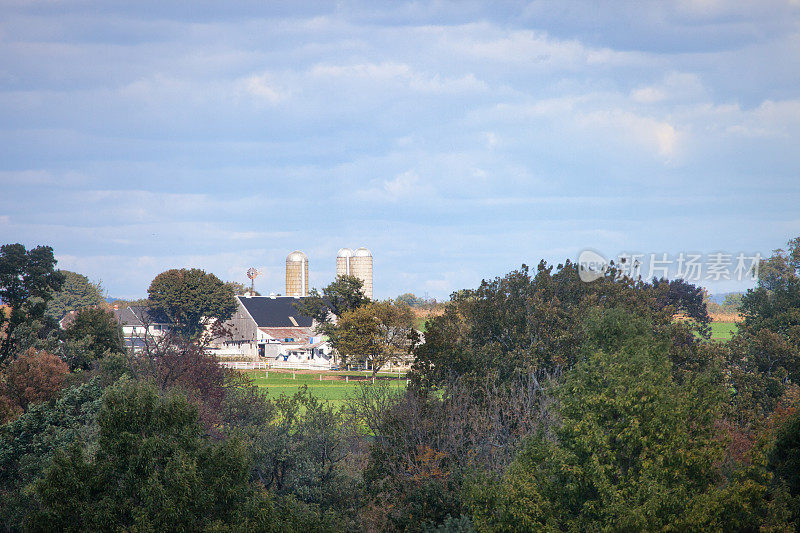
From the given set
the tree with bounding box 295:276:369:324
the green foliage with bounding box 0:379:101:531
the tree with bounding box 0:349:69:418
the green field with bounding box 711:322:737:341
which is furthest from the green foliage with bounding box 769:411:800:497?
the green field with bounding box 711:322:737:341

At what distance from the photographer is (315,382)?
265 feet

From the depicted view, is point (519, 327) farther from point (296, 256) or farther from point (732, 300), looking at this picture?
point (732, 300)

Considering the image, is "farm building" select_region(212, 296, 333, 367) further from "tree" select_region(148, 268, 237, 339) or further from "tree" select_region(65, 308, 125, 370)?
"tree" select_region(65, 308, 125, 370)

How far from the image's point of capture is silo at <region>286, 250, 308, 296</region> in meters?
133

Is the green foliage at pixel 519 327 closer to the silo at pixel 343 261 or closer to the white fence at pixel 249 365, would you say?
the white fence at pixel 249 365

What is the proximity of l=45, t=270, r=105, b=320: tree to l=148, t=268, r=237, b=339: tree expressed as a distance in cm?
3312

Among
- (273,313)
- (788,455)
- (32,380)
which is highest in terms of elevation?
(273,313)

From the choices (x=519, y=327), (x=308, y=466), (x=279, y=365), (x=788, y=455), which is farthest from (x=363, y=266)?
(x=788, y=455)

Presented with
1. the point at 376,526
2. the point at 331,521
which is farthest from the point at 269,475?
the point at 331,521

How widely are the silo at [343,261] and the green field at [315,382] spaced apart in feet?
122

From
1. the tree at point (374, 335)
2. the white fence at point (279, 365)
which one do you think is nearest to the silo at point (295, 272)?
the white fence at point (279, 365)

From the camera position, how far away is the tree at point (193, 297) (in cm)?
11681

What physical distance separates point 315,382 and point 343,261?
4938 cm

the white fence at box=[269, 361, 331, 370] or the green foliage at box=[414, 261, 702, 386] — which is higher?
the green foliage at box=[414, 261, 702, 386]
